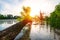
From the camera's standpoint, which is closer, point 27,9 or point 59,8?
point 59,8

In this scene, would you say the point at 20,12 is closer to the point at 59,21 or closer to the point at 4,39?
the point at 59,21

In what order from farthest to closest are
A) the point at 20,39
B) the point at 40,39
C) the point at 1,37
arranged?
the point at 40,39
the point at 20,39
the point at 1,37

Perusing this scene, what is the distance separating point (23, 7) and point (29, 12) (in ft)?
11.3

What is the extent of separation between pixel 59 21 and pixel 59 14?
53.3 inches

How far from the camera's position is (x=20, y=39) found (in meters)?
18.0

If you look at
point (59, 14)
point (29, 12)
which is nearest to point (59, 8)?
point (59, 14)

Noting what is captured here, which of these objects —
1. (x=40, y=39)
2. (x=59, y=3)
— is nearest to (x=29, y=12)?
(x=59, y=3)

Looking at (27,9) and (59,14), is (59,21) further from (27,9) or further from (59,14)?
(27,9)

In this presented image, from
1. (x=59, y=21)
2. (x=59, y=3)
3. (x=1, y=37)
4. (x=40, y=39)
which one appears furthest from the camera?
(x=59, y=3)

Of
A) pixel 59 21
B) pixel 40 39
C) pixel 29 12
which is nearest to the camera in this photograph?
pixel 40 39

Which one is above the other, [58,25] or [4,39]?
[4,39]

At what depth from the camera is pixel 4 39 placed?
7.11m

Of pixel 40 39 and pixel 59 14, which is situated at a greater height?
pixel 59 14

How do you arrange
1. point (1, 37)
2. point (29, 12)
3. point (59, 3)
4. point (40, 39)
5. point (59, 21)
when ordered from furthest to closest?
point (29, 12) → point (59, 3) → point (59, 21) → point (40, 39) → point (1, 37)
